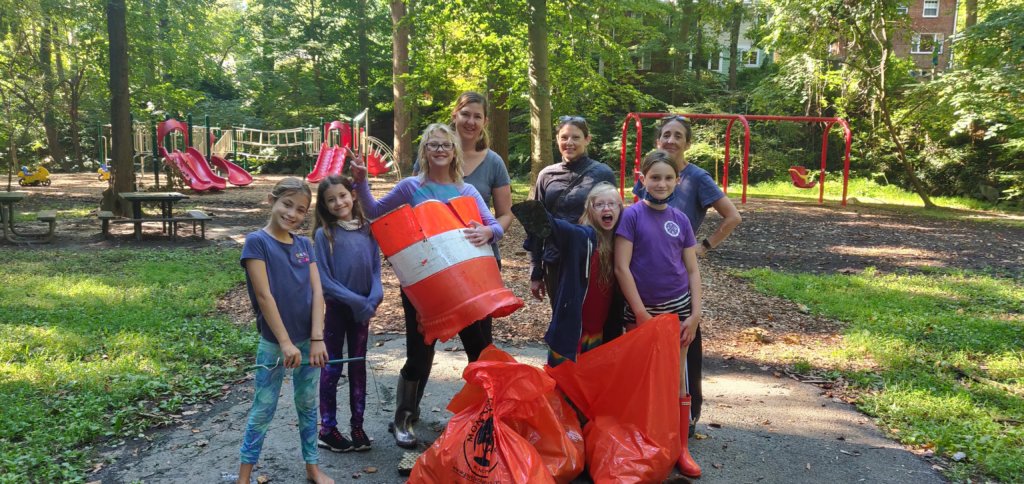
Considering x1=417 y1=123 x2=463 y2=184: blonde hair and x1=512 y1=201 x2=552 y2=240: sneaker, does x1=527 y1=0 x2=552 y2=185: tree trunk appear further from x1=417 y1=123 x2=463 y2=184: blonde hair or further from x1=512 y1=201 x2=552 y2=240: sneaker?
x1=512 y1=201 x2=552 y2=240: sneaker

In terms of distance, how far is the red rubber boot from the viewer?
330 cm

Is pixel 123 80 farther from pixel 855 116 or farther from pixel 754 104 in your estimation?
pixel 855 116

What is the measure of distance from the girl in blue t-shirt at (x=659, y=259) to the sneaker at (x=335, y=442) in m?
1.57

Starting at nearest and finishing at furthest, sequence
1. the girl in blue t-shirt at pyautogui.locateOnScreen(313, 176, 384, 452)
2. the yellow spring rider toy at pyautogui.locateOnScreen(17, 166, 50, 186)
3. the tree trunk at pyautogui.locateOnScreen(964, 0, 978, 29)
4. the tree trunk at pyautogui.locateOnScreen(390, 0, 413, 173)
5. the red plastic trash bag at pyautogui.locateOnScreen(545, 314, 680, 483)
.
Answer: the red plastic trash bag at pyautogui.locateOnScreen(545, 314, 680, 483), the girl in blue t-shirt at pyautogui.locateOnScreen(313, 176, 384, 452), the yellow spring rider toy at pyautogui.locateOnScreen(17, 166, 50, 186), the tree trunk at pyautogui.locateOnScreen(964, 0, 978, 29), the tree trunk at pyautogui.locateOnScreen(390, 0, 413, 173)

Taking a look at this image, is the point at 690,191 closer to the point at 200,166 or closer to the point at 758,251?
the point at 758,251

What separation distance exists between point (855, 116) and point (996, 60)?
9.27 m

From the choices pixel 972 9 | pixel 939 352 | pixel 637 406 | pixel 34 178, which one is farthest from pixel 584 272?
pixel 972 9

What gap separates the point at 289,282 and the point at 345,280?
0.36 m

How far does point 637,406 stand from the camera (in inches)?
122

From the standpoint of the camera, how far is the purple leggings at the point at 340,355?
11.2 feet

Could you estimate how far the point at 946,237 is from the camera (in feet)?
40.8

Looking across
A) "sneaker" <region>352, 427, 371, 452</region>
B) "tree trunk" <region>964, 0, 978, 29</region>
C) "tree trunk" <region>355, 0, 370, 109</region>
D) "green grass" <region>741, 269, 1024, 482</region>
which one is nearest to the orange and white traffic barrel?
"sneaker" <region>352, 427, 371, 452</region>

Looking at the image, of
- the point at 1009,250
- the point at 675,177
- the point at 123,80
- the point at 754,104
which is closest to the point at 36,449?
the point at 675,177

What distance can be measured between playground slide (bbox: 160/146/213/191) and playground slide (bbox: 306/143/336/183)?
2.56m
